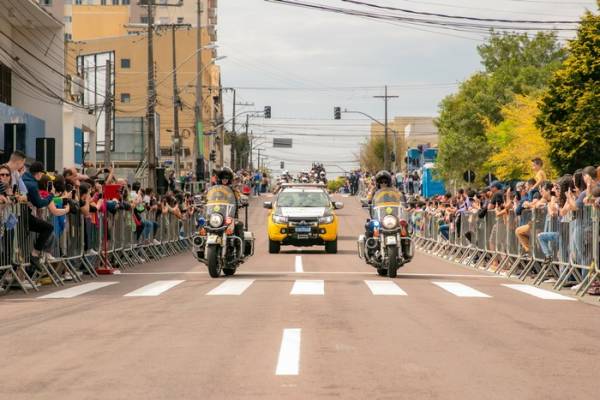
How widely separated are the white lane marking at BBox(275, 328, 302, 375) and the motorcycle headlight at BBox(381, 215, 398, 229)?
1057cm

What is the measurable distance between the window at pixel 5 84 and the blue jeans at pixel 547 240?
118ft

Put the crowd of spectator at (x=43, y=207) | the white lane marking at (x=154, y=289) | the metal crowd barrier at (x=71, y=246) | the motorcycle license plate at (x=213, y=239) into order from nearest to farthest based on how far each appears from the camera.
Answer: the white lane marking at (x=154, y=289)
the crowd of spectator at (x=43, y=207)
the metal crowd barrier at (x=71, y=246)
the motorcycle license plate at (x=213, y=239)

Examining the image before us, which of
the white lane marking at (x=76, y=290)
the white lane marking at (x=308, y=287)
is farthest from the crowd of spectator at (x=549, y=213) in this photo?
the white lane marking at (x=76, y=290)

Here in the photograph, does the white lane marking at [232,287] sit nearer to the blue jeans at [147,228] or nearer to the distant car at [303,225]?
the blue jeans at [147,228]

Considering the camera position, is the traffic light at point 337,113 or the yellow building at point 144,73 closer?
the traffic light at point 337,113

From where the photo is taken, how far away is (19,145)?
3966 centimetres

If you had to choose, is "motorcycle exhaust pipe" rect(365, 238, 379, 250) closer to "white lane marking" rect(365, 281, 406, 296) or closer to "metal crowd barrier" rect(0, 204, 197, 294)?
"white lane marking" rect(365, 281, 406, 296)

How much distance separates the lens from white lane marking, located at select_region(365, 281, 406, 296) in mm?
17712

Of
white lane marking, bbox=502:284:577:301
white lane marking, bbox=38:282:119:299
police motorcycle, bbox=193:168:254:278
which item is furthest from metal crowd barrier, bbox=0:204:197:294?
white lane marking, bbox=502:284:577:301

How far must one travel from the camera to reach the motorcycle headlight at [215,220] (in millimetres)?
21828

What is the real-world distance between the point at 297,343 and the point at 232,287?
845 centimetres

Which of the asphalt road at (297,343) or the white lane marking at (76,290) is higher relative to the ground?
the asphalt road at (297,343)

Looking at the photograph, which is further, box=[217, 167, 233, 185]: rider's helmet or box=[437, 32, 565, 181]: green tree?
box=[437, 32, 565, 181]: green tree

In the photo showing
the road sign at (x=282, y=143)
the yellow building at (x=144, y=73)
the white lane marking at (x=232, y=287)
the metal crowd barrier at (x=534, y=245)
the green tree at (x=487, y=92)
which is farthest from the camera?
the road sign at (x=282, y=143)
